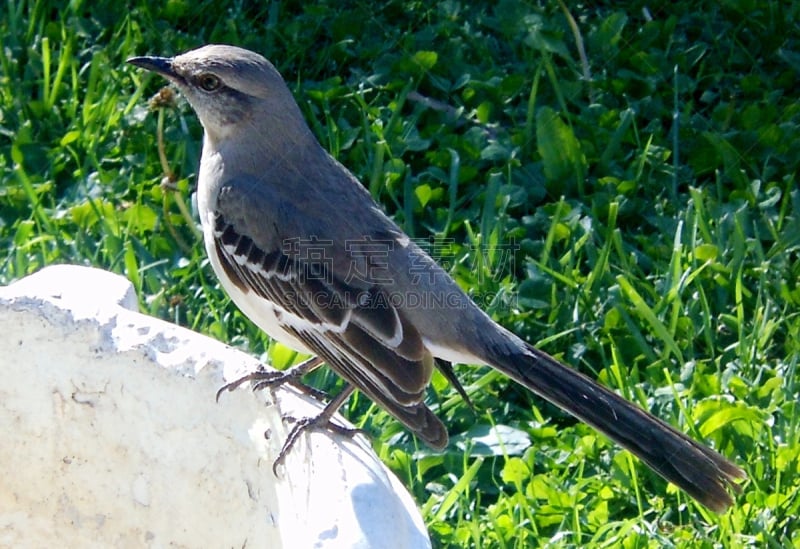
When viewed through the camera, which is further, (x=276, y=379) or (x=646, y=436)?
(x=646, y=436)

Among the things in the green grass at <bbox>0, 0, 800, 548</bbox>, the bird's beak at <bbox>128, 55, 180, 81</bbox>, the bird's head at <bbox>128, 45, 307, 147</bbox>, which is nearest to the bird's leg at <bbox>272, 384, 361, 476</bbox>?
the green grass at <bbox>0, 0, 800, 548</bbox>

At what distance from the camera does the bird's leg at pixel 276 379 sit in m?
2.98

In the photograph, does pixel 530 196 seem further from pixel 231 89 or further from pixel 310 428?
pixel 310 428

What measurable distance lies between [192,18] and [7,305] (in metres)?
4.25

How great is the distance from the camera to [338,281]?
4320 mm

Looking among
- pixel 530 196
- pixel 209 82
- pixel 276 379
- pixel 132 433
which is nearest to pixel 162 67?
pixel 209 82

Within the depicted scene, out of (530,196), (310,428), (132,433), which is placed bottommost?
(530,196)

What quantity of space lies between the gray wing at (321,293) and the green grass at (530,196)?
62 cm

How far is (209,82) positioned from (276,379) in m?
1.47

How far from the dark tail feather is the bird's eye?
1.61 m

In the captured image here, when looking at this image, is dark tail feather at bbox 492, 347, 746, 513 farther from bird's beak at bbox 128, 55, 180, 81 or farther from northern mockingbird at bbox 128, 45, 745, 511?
bird's beak at bbox 128, 55, 180, 81

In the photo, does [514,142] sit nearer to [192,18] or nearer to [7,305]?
[192,18]

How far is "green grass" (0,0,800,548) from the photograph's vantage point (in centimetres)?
457

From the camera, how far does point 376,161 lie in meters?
6.04
